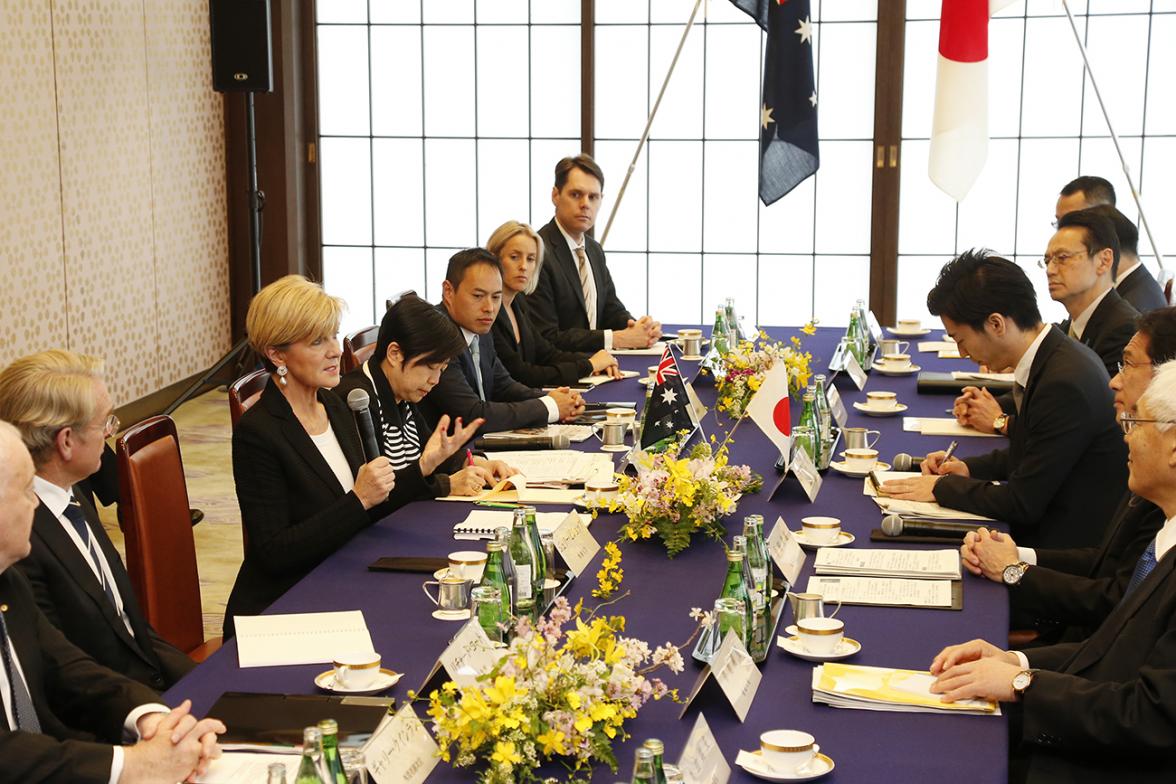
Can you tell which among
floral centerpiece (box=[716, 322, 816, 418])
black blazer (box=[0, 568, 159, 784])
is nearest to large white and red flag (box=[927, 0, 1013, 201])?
floral centerpiece (box=[716, 322, 816, 418])

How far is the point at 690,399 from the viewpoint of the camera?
433 centimetres

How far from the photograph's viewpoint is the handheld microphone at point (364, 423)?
3.60 m

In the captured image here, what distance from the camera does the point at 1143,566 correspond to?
2.76 meters

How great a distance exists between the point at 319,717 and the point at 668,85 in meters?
6.87

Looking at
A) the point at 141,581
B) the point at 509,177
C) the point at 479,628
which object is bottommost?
the point at 141,581

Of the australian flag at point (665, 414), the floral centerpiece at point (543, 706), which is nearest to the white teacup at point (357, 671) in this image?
the floral centerpiece at point (543, 706)

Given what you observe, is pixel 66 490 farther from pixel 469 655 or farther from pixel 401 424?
pixel 401 424

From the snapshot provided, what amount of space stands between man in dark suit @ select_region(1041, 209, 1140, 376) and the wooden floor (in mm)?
3173

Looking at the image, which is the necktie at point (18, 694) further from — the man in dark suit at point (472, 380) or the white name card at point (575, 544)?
the man in dark suit at point (472, 380)

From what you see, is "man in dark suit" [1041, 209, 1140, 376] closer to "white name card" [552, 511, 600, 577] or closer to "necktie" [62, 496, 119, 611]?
"white name card" [552, 511, 600, 577]

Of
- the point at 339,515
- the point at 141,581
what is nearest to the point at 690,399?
the point at 339,515

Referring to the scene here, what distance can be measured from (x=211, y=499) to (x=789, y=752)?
4935 millimetres

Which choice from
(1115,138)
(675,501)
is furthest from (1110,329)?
(1115,138)

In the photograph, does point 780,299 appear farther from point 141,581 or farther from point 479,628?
point 479,628
